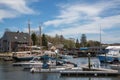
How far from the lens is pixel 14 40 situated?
142000mm

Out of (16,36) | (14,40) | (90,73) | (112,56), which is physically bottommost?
(90,73)

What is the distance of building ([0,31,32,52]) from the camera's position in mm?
142250

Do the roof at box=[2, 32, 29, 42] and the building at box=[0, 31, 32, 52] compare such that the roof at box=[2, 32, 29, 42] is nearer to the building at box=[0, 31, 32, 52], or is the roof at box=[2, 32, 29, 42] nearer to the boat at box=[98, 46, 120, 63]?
the building at box=[0, 31, 32, 52]

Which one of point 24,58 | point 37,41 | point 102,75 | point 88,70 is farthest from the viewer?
point 37,41

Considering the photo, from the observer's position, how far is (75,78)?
49.9 metres

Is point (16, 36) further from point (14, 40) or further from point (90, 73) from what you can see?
point (90, 73)

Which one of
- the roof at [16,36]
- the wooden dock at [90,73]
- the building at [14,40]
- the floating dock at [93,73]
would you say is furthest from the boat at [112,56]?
the roof at [16,36]

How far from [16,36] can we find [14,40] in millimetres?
2621

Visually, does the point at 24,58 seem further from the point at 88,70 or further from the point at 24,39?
the point at 88,70

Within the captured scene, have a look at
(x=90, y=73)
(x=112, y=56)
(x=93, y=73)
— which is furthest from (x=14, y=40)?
(x=93, y=73)

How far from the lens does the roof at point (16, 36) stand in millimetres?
142250

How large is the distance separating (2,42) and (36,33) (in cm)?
2988

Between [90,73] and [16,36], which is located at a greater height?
[16,36]

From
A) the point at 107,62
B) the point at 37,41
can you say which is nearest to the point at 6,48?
the point at 37,41
